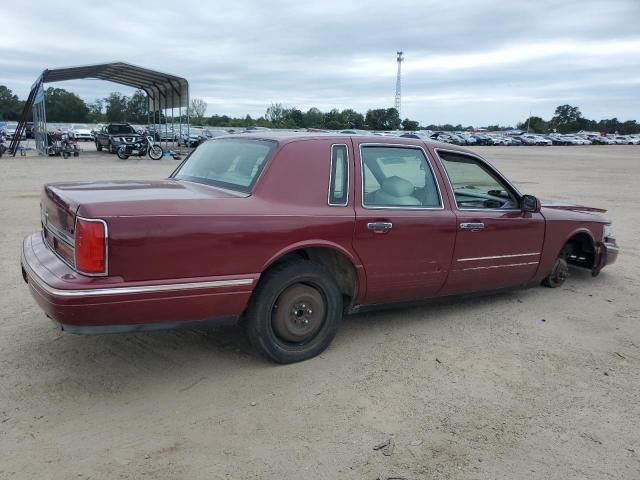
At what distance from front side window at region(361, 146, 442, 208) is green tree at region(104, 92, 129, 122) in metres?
85.0

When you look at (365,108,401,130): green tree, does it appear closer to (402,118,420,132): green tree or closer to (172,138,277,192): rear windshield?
(402,118,420,132): green tree

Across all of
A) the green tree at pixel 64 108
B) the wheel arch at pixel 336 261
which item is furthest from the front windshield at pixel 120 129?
the green tree at pixel 64 108

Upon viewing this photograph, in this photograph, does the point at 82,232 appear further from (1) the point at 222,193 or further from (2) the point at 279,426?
(2) the point at 279,426

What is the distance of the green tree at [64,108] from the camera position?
79.9 m

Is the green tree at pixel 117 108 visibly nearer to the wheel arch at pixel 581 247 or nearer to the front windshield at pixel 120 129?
the front windshield at pixel 120 129

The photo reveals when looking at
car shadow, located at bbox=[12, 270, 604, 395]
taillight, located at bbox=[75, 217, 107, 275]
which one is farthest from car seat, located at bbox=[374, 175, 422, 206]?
taillight, located at bbox=[75, 217, 107, 275]

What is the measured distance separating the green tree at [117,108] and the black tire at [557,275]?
278 ft

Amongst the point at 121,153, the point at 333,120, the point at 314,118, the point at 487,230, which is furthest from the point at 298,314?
the point at 314,118

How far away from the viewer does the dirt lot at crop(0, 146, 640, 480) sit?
276cm

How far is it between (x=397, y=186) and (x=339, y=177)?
57cm

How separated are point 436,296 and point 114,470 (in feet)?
9.40

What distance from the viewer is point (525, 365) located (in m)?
3.94

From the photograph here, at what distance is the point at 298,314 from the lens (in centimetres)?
382

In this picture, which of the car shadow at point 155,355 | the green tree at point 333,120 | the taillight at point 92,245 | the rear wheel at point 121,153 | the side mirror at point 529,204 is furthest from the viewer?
the green tree at point 333,120
